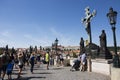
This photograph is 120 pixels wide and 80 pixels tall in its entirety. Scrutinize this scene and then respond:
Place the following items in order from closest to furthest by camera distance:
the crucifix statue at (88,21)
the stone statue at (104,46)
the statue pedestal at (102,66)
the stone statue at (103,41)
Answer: the statue pedestal at (102,66), the stone statue at (104,46), the stone statue at (103,41), the crucifix statue at (88,21)

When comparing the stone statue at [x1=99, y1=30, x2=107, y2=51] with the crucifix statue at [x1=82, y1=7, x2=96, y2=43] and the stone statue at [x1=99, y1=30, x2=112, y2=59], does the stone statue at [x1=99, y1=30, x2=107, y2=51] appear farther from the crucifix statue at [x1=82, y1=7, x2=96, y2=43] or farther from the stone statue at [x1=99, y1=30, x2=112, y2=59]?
the crucifix statue at [x1=82, y1=7, x2=96, y2=43]

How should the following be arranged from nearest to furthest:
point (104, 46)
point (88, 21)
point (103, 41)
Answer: point (104, 46), point (103, 41), point (88, 21)

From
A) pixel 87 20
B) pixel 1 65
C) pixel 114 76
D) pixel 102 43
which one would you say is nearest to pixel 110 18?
pixel 114 76

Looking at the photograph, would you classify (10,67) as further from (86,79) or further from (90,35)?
(90,35)

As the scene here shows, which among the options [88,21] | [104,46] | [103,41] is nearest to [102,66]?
[104,46]

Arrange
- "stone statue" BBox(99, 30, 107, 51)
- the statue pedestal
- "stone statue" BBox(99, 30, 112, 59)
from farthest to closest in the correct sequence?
"stone statue" BBox(99, 30, 107, 51)
"stone statue" BBox(99, 30, 112, 59)
the statue pedestal

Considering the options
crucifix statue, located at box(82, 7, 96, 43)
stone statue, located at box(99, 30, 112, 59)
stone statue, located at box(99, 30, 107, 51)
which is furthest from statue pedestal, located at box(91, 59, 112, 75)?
crucifix statue, located at box(82, 7, 96, 43)

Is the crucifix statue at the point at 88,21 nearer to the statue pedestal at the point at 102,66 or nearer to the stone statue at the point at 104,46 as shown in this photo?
the stone statue at the point at 104,46

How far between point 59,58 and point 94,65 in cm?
1209

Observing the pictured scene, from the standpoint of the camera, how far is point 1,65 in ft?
44.4

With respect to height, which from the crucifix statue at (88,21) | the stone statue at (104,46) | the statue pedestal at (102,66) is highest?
the crucifix statue at (88,21)

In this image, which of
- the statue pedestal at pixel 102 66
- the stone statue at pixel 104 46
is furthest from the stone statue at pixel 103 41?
the statue pedestal at pixel 102 66

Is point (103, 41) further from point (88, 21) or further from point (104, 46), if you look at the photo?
point (88, 21)

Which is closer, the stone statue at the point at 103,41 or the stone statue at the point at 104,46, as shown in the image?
the stone statue at the point at 104,46
